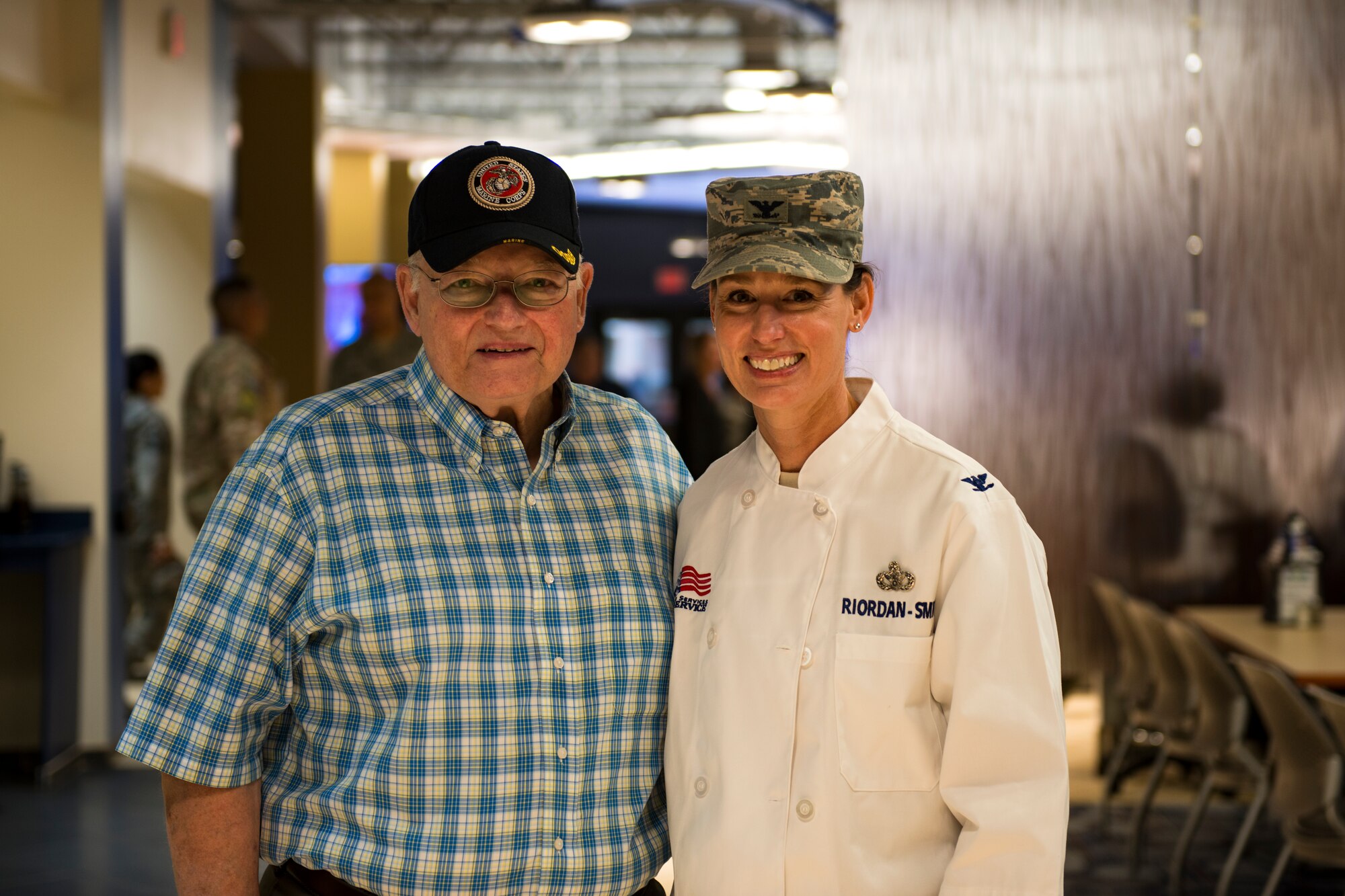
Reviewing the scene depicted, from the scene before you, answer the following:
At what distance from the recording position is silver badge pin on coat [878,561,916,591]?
1.68 m

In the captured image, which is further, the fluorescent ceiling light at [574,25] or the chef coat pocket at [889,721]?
the fluorescent ceiling light at [574,25]

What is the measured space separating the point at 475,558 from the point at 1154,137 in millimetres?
4795

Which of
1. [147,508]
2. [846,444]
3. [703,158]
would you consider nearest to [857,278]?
[846,444]

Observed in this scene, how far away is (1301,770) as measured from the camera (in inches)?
152

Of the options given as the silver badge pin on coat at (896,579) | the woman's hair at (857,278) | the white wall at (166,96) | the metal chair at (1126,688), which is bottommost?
the metal chair at (1126,688)

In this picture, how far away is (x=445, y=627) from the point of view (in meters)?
1.70

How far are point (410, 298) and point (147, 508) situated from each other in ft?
18.1

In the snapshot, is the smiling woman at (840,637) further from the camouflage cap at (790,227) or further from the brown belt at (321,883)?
the brown belt at (321,883)

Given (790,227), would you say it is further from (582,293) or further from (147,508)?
(147,508)

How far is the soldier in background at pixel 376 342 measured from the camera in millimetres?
6680

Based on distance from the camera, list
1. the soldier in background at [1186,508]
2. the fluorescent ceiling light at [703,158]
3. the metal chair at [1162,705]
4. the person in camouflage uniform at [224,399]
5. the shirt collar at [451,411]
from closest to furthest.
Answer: the shirt collar at [451,411] → the metal chair at [1162,705] → the soldier in background at [1186,508] → the person in camouflage uniform at [224,399] → the fluorescent ceiling light at [703,158]

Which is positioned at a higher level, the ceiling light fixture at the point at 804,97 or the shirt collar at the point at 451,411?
the ceiling light fixture at the point at 804,97

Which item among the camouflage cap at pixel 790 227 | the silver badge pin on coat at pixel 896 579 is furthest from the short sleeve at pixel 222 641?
the silver badge pin on coat at pixel 896 579

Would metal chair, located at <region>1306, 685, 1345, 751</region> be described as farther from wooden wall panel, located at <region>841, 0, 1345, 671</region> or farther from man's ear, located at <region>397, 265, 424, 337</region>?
man's ear, located at <region>397, 265, 424, 337</region>
